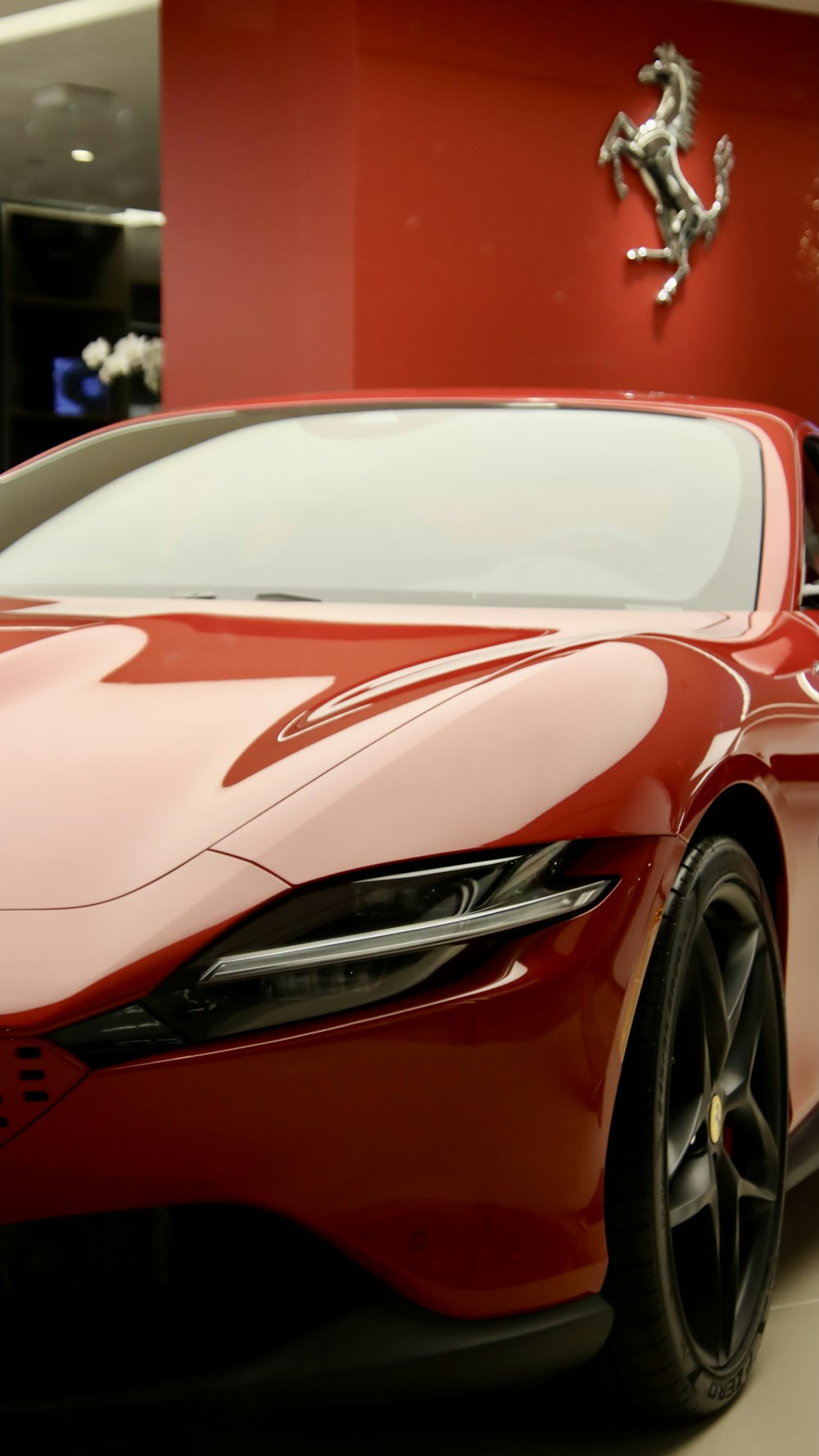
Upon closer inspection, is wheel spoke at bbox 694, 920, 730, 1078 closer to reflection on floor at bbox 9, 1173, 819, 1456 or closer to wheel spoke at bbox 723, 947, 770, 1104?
wheel spoke at bbox 723, 947, 770, 1104

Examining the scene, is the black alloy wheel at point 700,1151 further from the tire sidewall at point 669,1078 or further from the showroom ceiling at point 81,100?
the showroom ceiling at point 81,100

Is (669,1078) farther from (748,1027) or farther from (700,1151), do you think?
(748,1027)

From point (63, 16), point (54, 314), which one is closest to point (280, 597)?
point (63, 16)

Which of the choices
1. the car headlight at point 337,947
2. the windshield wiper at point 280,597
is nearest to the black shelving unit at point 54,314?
the windshield wiper at point 280,597

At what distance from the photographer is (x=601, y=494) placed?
216cm

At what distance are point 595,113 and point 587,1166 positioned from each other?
6.84 metres

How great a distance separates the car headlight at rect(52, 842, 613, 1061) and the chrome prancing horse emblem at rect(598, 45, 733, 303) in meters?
6.72

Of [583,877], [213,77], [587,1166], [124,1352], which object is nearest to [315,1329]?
[124,1352]

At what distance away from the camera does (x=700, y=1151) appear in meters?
1.53

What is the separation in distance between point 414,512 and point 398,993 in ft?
3.62

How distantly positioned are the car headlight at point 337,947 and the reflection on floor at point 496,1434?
44 cm

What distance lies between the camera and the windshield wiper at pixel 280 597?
6.52 feet

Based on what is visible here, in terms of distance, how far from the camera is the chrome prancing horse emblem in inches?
292

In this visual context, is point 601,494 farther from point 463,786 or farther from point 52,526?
point 463,786
